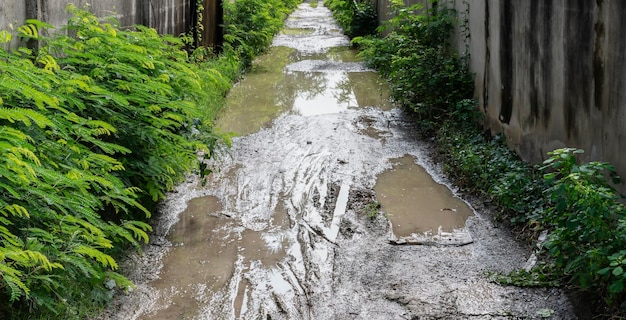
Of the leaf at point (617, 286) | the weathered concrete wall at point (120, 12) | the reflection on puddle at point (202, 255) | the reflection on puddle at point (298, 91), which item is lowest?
the reflection on puddle at point (202, 255)

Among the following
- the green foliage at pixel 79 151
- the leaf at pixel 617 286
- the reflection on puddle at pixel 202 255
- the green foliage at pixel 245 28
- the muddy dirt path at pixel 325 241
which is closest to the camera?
the green foliage at pixel 79 151

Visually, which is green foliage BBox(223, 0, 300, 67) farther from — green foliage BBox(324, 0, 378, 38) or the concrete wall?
the concrete wall

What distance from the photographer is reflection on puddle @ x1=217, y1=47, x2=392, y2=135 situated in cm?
1088

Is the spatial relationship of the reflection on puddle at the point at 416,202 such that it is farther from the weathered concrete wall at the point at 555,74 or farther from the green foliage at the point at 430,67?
the green foliage at the point at 430,67

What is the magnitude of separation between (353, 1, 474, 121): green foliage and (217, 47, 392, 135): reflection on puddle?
0.89 metres

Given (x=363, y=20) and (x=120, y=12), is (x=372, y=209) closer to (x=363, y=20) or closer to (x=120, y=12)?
(x=120, y=12)

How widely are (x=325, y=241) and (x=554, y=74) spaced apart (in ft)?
Answer: 7.93

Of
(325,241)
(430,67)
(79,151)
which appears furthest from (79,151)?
(430,67)

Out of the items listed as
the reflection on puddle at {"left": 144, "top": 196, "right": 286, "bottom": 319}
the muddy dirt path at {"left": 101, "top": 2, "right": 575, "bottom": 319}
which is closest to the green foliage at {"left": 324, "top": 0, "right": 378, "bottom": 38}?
the muddy dirt path at {"left": 101, "top": 2, "right": 575, "bottom": 319}

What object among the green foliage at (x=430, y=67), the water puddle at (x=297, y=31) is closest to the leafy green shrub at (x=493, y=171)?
the green foliage at (x=430, y=67)

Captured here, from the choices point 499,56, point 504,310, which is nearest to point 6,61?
point 504,310

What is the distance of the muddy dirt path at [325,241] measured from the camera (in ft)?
16.7

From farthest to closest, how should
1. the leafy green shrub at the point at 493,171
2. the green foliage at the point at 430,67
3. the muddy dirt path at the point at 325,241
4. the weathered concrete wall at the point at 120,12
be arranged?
the green foliage at the point at 430,67 → the leafy green shrub at the point at 493,171 → the weathered concrete wall at the point at 120,12 → the muddy dirt path at the point at 325,241

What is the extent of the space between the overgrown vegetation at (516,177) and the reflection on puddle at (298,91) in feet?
2.70
